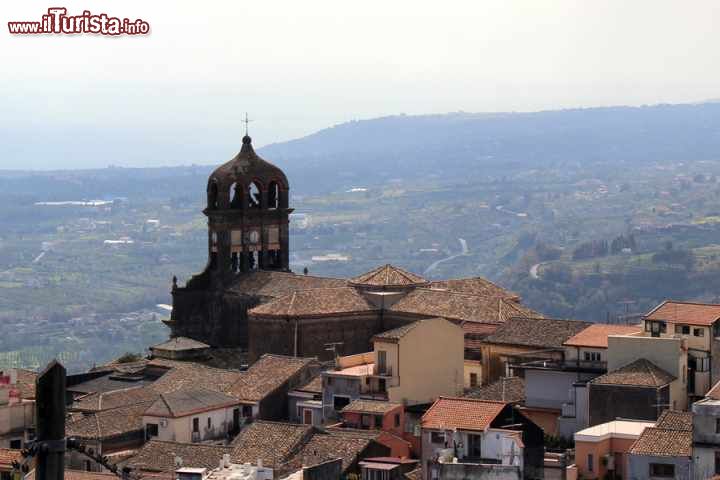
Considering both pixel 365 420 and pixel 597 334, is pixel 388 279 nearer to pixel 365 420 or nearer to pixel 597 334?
pixel 597 334

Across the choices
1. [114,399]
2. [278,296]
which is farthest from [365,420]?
[278,296]

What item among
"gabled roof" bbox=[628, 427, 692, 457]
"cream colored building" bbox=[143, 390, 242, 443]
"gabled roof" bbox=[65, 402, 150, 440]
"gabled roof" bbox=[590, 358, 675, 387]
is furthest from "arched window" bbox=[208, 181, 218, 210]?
"gabled roof" bbox=[628, 427, 692, 457]

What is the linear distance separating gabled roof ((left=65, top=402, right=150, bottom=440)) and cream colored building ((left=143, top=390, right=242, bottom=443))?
0.48 m

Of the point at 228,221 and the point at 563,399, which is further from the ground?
the point at 228,221

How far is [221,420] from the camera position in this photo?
49188 mm

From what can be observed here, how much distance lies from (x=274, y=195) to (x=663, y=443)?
1279 inches

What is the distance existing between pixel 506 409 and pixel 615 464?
8.98 ft

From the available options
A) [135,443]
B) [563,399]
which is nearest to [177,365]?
[135,443]

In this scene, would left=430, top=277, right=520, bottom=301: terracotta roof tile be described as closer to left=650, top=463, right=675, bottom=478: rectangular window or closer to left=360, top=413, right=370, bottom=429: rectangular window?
left=360, top=413, right=370, bottom=429: rectangular window

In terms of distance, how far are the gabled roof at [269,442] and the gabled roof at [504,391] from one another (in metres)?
5.26

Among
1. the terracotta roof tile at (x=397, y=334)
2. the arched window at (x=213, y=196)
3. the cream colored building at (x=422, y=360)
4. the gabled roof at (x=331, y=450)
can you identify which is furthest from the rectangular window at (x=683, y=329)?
the arched window at (x=213, y=196)

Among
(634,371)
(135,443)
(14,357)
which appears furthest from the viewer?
(14,357)

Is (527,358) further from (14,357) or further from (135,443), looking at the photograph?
(14,357)

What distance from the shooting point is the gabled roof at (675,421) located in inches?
1561
